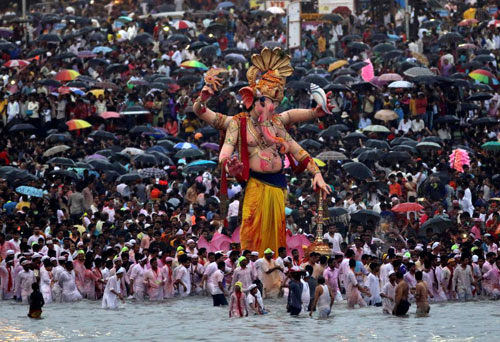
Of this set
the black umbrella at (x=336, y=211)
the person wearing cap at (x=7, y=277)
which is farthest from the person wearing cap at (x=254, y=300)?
the black umbrella at (x=336, y=211)

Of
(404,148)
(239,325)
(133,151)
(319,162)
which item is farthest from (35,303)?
(404,148)

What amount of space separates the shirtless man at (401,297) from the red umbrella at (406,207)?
6.19m

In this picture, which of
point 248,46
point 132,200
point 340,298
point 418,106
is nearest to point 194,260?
point 340,298

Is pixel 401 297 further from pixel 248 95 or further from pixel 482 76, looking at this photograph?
pixel 482 76

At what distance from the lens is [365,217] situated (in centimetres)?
2864

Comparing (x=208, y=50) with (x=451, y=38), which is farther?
(x=208, y=50)

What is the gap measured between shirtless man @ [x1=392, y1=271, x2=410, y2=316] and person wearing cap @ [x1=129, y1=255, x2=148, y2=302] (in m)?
4.86

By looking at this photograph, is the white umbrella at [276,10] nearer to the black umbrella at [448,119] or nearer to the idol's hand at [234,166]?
the black umbrella at [448,119]

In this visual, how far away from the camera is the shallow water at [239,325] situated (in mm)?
20033

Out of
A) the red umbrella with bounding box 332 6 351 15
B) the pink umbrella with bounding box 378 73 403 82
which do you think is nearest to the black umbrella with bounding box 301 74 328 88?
the pink umbrella with bounding box 378 73 403 82

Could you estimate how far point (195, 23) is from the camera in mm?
45031

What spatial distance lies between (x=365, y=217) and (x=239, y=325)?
811 centimetres

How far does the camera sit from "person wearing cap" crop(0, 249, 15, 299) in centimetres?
2541

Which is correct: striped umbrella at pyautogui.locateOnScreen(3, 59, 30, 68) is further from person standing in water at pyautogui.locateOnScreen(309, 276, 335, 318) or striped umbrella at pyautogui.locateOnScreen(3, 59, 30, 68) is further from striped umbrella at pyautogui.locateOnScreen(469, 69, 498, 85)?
person standing in water at pyautogui.locateOnScreen(309, 276, 335, 318)
